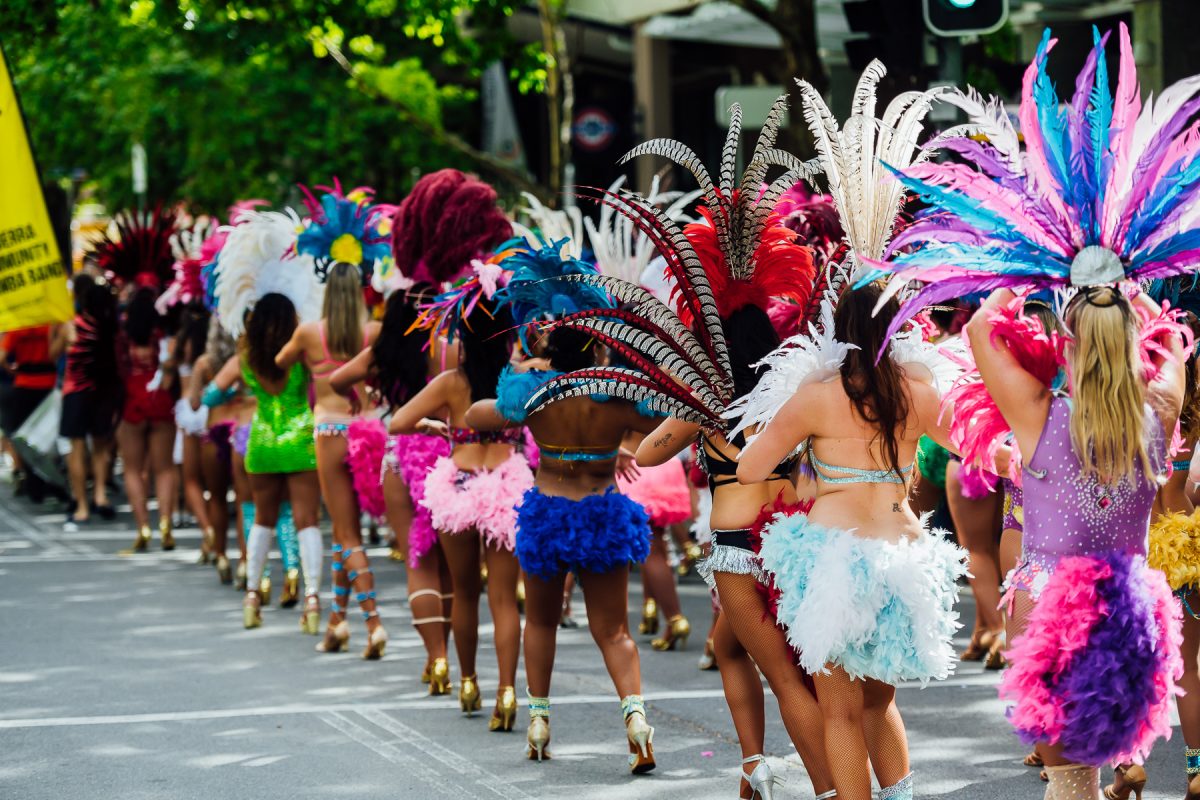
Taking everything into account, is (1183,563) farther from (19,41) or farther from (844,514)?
(19,41)

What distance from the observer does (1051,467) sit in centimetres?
437

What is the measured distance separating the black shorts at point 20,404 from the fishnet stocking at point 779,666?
39.8 ft

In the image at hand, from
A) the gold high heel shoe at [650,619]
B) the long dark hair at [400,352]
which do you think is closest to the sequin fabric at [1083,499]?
the long dark hair at [400,352]

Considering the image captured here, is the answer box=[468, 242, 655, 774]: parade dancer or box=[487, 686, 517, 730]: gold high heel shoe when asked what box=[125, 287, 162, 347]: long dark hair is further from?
box=[468, 242, 655, 774]: parade dancer

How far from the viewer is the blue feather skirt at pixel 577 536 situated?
6.40 meters

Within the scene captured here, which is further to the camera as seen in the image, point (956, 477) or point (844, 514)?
point (956, 477)

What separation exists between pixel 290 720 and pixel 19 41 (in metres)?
8.48

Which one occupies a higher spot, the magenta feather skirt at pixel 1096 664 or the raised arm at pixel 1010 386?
the raised arm at pixel 1010 386

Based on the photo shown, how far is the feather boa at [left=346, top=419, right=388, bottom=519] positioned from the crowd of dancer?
58cm

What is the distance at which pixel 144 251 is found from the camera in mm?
12836

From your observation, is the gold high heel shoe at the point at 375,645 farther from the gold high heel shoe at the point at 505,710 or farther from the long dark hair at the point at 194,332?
the long dark hair at the point at 194,332

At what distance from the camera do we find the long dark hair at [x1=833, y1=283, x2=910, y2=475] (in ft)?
15.6

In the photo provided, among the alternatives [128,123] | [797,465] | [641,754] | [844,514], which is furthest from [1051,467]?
[128,123]

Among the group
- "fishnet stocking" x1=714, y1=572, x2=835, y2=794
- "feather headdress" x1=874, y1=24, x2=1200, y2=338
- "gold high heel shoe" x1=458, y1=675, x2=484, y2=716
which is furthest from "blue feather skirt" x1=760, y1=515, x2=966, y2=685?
"gold high heel shoe" x1=458, y1=675, x2=484, y2=716
